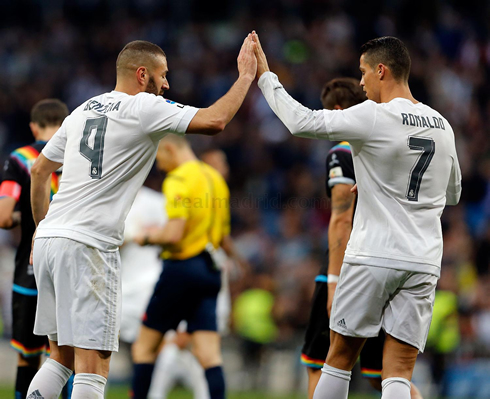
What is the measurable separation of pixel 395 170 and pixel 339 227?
94 cm

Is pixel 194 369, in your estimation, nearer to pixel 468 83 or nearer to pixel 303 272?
pixel 303 272

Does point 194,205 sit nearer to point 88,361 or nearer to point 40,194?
point 40,194

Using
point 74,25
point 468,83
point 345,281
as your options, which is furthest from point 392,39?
point 74,25

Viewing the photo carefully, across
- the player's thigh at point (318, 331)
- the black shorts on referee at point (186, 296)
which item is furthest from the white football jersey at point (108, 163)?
the black shorts on referee at point (186, 296)

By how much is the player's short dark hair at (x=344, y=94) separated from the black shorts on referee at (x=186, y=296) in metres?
2.09

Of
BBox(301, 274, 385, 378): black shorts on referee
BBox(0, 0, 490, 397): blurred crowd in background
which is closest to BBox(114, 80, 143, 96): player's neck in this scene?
BBox(301, 274, 385, 378): black shorts on referee

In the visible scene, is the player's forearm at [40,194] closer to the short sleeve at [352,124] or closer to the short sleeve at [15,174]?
the short sleeve at [15,174]

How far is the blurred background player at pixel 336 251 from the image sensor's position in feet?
17.6

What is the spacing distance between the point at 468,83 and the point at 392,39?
10.9 m

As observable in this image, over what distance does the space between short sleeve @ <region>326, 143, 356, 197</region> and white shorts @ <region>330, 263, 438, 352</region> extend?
2.96 ft

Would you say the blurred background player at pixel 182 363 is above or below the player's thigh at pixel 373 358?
below

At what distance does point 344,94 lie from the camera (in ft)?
18.7

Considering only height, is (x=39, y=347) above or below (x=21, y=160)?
below

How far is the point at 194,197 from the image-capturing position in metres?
6.98
